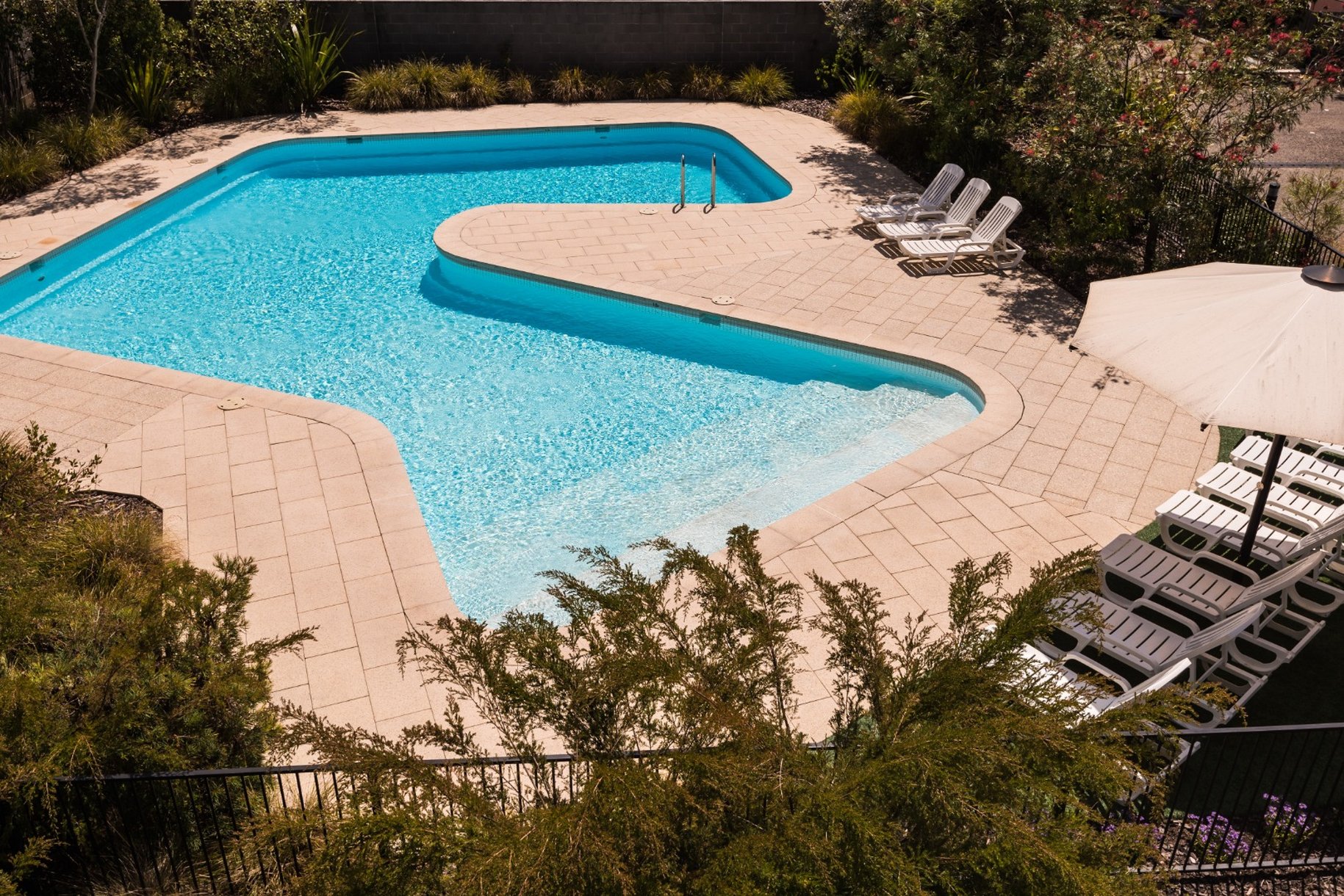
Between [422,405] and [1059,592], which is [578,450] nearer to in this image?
[422,405]

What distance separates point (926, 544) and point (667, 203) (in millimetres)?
8314

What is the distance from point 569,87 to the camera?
61.5 feet

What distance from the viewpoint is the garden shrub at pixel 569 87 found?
738 inches

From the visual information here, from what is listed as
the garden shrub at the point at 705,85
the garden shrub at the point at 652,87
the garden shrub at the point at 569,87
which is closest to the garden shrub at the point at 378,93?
the garden shrub at the point at 569,87

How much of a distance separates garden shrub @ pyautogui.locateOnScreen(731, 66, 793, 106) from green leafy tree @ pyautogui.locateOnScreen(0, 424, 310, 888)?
15146 millimetres

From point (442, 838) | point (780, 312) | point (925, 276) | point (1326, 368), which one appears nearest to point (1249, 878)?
point (1326, 368)

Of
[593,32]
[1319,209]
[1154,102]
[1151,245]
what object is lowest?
[1151,245]

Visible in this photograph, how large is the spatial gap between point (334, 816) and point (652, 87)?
16.8m

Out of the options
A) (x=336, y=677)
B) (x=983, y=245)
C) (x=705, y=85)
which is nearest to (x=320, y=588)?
(x=336, y=677)

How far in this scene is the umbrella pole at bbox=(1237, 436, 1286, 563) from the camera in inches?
275

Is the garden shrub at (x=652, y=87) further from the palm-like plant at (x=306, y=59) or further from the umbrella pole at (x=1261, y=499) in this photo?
the umbrella pole at (x=1261, y=499)

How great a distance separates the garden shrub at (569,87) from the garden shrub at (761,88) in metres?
2.71

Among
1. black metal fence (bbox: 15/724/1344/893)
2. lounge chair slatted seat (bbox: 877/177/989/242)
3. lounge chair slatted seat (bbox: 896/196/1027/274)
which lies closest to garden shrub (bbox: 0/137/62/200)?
lounge chair slatted seat (bbox: 877/177/989/242)

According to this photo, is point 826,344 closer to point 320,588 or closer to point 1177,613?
point 1177,613
